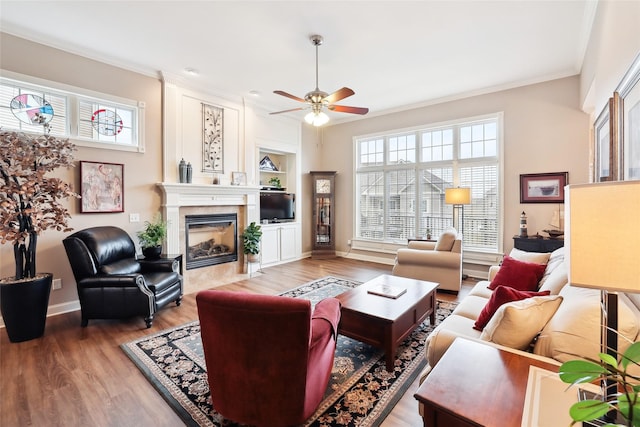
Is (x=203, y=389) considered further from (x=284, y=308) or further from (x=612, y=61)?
(x=612, y=61)

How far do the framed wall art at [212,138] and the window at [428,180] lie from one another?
3.03 m

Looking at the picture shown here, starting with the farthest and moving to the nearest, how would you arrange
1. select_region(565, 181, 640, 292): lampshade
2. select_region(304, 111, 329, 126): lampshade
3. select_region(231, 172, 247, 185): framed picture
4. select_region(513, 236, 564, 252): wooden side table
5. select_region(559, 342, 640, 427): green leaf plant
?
select_region(231, 172, 247, 185): framed picture, select_region(513, 236, 564, 252): wooden side table, select_region(304, 111, 329, 126): lampshade, select_region(565, 181, 640, 292): lampshade, select_region(559, 342, 640, 427): green leaf plant

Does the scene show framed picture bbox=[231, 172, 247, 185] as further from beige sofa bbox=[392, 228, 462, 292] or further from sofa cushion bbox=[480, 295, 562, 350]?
sofa cushion bbox=[480, 295, 562, 350]

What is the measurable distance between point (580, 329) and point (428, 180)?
4.60 metres

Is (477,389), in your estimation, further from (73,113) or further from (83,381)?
(73,113)

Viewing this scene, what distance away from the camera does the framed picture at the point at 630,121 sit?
5.24 feet

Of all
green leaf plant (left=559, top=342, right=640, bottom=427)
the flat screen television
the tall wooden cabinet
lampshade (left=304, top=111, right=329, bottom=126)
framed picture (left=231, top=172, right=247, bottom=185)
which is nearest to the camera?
green leaf plant (left=559, top=342, right=640, bottom=427)

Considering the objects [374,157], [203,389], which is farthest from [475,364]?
[374,157]

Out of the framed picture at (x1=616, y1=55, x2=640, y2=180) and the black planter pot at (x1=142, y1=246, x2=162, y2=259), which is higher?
the framed picture at (x1=616, y1=55, x2=640, y2=180)

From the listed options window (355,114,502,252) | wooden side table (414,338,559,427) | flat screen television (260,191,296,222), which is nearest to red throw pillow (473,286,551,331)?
wooden side table (414,338,559,427)

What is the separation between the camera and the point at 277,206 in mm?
6160

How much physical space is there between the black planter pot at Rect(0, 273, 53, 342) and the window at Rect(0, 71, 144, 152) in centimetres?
162

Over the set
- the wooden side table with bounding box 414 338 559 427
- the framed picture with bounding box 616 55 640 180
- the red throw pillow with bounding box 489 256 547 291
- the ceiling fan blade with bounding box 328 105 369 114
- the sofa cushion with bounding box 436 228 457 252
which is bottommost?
the wooden side table with bounding box 414 338 559 427

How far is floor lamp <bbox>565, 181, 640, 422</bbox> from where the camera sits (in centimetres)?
81
